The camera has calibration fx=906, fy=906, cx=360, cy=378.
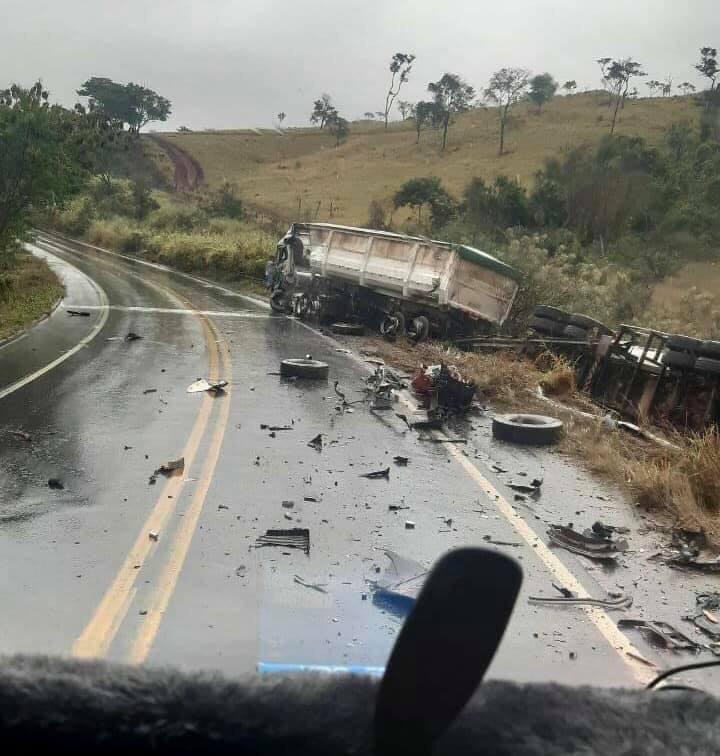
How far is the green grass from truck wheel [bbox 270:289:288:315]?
666cm

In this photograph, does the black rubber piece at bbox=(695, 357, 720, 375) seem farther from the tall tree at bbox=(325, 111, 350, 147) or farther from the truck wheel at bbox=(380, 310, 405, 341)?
the tall tree at bbox=(325, 111, 350, 147)

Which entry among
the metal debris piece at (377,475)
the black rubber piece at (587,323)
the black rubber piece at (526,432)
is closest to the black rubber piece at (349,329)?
the black rubber piece at (587,323)

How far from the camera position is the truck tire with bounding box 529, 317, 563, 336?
17.5 meters

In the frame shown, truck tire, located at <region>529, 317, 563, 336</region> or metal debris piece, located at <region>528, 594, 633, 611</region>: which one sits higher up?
truck tire, located at <region>529, 317, 563, 336</region>

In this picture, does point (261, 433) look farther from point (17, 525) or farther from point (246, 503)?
point (17, 525)

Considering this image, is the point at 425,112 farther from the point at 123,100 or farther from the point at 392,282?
the point at 392,282

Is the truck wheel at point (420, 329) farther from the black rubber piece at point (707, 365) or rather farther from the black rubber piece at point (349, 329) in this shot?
the black rubber piece at point (707, 365)

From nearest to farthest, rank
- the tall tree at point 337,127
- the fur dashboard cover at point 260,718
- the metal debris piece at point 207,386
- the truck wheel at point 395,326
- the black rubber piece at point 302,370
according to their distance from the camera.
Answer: the fur dashboard cover at point 260,718, the metal debris piece at point 207,386, the black rubber piece at point 302,370, the truck wheel at point 395,326, the tall tree at point 337,127

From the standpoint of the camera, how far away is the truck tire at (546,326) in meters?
17.5

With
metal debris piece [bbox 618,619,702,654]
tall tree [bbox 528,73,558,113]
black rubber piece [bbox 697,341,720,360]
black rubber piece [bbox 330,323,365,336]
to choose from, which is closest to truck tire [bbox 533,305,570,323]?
black rubber piece [bbox 697,341,720,360]

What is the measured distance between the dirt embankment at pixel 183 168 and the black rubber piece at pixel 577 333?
275 ft

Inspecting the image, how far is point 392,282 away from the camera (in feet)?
73.9

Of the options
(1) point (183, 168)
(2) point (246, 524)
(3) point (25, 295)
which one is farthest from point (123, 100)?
(2) point (246, 524)

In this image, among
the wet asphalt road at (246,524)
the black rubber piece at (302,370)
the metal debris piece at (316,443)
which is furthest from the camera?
the black rubber piece at (302,370)
